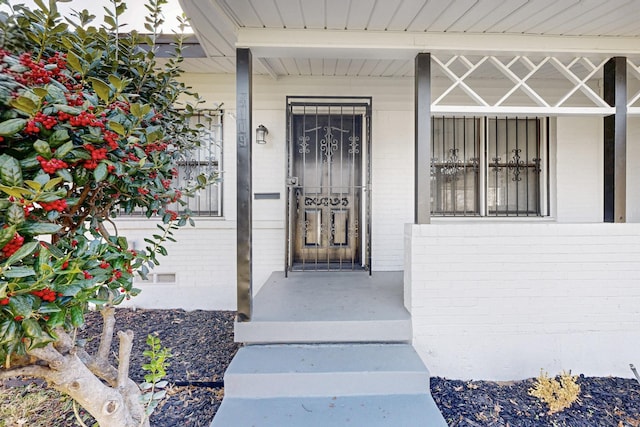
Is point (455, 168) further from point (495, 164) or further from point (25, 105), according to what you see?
point (25, 105)

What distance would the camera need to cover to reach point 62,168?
104 centimetres

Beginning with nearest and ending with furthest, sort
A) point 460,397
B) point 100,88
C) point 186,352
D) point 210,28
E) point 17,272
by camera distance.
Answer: point 17,272 → point 100,88 → point 460,397 → point 210,28 → point 186,352

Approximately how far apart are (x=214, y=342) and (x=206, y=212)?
65.1 inches

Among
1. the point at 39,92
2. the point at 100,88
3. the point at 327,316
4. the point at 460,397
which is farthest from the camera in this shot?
the point at 327,316

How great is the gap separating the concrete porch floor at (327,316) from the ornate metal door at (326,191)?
85 centimetres

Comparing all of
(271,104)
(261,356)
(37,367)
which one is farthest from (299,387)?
(271,104)

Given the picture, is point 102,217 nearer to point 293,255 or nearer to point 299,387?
point 299,387

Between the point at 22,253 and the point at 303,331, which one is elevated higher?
the point at 22,253

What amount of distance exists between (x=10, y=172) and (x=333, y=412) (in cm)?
183

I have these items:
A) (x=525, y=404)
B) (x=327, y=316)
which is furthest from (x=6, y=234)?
(x=525, y=404)

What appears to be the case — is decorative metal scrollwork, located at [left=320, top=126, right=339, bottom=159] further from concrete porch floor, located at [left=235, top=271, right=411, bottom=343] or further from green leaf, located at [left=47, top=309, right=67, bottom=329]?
green leaf, located at [left=47, top=309, right=67, bottom=329]

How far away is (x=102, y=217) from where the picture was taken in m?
1.49

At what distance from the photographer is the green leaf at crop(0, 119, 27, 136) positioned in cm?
93

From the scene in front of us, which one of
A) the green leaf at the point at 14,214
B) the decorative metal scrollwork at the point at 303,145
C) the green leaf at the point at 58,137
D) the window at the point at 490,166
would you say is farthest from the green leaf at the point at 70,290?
the window at the point at 490,166
